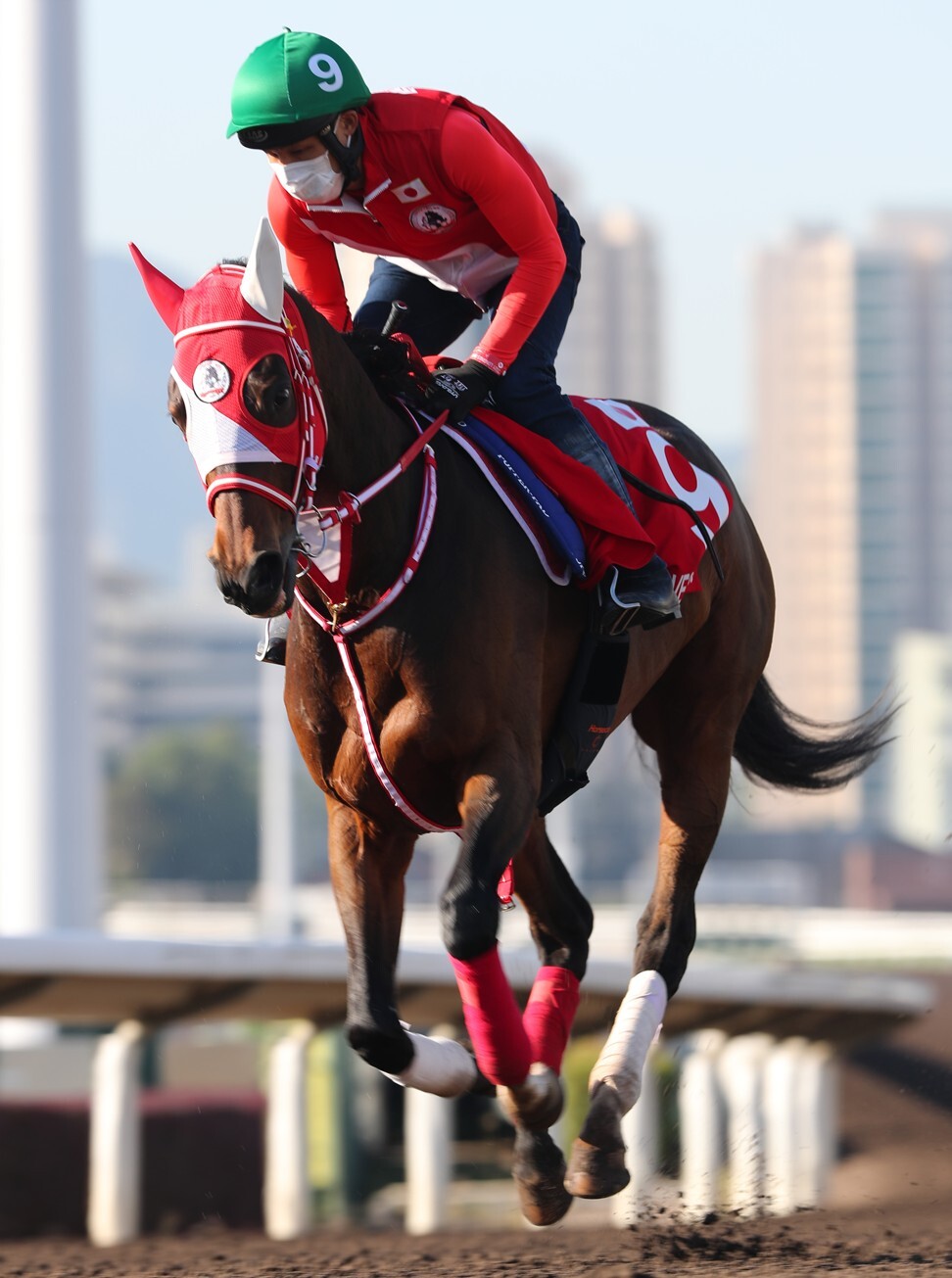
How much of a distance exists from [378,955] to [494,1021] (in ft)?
1.09

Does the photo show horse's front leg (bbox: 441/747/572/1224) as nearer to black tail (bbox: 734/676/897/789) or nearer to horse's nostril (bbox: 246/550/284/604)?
horse's nostril (bbox: 246/550/284/604)

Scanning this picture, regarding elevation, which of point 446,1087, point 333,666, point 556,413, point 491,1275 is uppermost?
point 556,413

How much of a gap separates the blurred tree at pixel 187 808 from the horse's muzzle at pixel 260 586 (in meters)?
88.2

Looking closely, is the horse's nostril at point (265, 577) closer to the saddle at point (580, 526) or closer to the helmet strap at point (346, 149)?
the saddle at point (580, 526)

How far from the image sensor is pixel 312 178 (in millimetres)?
5164

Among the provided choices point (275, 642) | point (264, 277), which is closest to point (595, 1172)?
point (275, 642)

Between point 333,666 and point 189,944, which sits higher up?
point 333,666

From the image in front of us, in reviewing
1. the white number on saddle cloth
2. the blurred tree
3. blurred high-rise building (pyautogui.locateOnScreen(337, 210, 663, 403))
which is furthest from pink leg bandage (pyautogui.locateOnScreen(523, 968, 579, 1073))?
blurred high-rise building (pyautogui.locateOnScreen(337, 210, 663, 403))

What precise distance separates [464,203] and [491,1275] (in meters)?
3.13

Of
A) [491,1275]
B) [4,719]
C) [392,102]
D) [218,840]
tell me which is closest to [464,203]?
[392,102]

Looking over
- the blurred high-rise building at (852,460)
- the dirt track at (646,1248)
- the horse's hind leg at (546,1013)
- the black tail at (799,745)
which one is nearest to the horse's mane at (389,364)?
the horse's hind leg at (546,1013)

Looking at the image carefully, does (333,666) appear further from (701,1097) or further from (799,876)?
(799,876)

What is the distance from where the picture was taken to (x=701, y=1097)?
36.2 feet

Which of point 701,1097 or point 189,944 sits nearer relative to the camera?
point 189,944
